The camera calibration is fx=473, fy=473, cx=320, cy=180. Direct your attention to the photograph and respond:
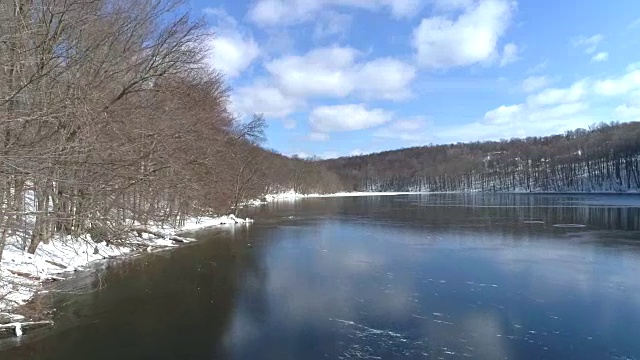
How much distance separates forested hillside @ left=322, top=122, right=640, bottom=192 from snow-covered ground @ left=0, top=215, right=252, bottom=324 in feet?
304

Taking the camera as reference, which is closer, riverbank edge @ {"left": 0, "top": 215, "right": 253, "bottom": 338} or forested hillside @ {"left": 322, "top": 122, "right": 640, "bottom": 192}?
riverbank edge @ {"left": 0, "top": 215, "right": 253, "bottom": 338}

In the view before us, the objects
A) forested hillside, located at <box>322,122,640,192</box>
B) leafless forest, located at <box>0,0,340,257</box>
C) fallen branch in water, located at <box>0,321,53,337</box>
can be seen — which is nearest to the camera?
leafless forest, located at <box>0,0,340,257</box>

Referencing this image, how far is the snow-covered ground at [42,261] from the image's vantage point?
30.7ft

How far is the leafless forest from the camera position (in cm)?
599

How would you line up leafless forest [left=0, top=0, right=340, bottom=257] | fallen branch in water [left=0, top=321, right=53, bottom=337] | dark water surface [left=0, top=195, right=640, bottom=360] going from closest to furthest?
Result: leafless forest [left=0, top=0, right=340, bottom=257]
dark water surface [left=0, top=195, right=640, bottom=360]
fallen branch in water [left=0, top=321, right=53, bottom=337]

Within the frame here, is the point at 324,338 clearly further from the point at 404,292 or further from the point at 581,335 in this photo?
the point at 581,335

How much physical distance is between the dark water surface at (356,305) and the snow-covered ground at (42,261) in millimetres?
826

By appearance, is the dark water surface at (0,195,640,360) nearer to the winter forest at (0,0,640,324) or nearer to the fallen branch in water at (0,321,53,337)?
the fallen branch in water at (0,321,53,337)

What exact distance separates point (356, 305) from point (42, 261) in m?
9.60

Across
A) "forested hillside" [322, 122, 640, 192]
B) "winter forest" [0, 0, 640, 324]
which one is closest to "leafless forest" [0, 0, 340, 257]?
"winter forest" [0, 0, 640, 324]

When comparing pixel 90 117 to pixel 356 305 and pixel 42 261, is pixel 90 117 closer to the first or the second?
pixel 356 305

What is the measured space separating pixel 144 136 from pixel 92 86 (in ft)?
5.01

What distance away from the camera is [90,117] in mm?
7566

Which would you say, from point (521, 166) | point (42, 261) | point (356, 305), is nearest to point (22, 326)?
point (42, 261)
